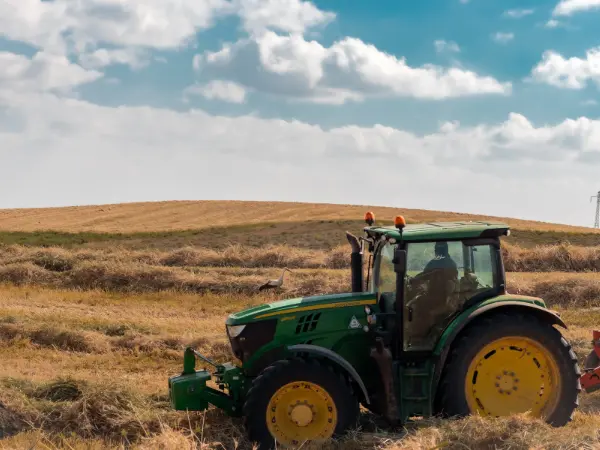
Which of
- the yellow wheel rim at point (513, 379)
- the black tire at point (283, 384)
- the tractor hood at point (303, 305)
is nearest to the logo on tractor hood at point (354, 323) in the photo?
the tractor hood at point (303, 305)

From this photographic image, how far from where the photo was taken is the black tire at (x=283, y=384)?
642 cm

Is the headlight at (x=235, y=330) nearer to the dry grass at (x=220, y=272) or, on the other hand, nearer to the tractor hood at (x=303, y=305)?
the tractor hood at (x=303, y=305)

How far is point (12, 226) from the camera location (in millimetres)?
43656

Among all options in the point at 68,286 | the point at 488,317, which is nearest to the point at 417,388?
the point at 488,317

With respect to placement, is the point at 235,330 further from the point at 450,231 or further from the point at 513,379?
the point at 513,379

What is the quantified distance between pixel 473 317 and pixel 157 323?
8839 millimetres

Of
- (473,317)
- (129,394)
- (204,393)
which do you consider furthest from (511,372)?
(129,394)

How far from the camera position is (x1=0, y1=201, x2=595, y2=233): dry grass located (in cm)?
4200

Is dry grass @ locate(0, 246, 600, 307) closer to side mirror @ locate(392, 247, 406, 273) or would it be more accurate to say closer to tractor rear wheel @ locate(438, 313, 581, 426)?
tractor rear wheel @ locate(438, 313, 581, 426)

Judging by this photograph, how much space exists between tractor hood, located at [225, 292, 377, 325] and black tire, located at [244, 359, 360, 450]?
0.66 m

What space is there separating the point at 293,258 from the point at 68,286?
7.35m

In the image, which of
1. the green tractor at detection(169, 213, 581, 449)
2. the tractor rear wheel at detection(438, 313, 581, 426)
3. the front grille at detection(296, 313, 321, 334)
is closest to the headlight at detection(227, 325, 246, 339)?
the green tractor at detection(169, 213, 581, 449)

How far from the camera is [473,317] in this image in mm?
6711

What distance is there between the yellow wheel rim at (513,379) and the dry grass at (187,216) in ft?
107
